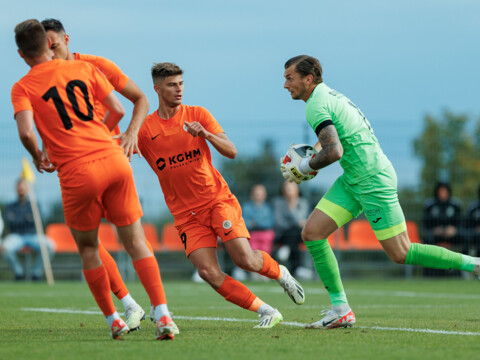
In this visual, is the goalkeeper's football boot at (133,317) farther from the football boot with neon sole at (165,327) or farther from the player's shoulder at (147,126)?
the player's shoulder at (147,126)

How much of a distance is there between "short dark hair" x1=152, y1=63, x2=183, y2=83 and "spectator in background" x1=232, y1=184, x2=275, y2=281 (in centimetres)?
904

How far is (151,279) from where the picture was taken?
568 centimetres

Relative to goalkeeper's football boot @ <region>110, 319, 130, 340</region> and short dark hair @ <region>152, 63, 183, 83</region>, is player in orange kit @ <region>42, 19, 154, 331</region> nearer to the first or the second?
short dark hair @ <region>152, 63, 183, 83</region>

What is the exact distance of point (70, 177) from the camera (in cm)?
542

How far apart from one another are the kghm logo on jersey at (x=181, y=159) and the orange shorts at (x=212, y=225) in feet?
1.35

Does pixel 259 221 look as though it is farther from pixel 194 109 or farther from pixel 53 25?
pixel 53 25

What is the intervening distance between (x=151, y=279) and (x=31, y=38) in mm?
1859

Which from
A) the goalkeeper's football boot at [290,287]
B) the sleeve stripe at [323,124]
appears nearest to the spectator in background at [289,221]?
the goalkeeper's football boot at [290,287]

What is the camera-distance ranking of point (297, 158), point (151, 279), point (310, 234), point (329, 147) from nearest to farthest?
point (151, 279), point (329, 147), point (297, 158), point (310, 234)

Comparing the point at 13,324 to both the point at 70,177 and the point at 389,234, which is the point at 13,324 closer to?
the point at 70,177

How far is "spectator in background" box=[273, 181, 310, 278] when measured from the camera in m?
16.1

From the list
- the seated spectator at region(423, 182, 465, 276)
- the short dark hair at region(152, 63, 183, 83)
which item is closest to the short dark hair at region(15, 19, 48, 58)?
the short dark hair at region(152, 63, 183, 83)

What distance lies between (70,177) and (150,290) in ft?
3.22

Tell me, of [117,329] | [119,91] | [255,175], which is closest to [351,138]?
[119,91]
